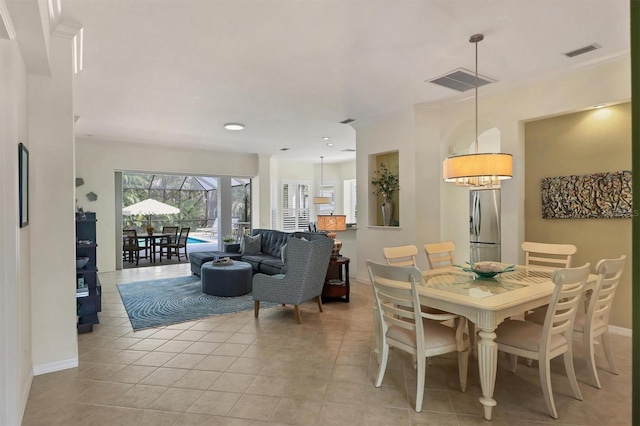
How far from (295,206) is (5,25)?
356 inches

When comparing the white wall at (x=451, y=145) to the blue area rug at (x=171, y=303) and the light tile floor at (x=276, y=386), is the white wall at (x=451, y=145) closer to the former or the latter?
the light tile floor at (x=276, y=386)

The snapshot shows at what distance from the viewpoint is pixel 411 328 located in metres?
2.45

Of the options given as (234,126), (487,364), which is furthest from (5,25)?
(234,126)

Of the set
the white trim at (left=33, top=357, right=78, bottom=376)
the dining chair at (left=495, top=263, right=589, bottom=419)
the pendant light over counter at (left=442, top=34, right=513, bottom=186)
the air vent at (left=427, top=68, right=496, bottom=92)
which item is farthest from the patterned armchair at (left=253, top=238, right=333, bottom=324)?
the air vent at (left=427, top=68, right=496, bottom=92)

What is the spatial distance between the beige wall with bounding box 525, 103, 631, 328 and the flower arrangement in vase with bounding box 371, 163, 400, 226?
76.2 inches

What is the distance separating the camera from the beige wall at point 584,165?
374 cm

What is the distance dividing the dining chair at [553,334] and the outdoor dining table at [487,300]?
6.4 inches

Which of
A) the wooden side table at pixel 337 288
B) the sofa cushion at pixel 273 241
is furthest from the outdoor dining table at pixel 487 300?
the sofa cushion at pixel 273 241

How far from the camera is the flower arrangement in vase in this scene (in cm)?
582

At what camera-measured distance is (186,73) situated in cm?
394

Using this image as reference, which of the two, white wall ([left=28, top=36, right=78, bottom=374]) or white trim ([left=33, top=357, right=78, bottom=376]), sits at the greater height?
white wall ([left=28, top=36, right=78, bottom=374])

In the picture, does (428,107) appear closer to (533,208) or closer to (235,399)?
(533,208)

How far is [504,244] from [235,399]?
356cm

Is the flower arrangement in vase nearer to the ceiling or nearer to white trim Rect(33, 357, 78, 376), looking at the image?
the ceiling
